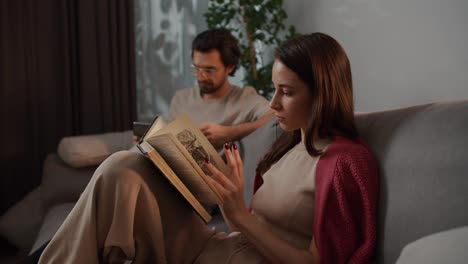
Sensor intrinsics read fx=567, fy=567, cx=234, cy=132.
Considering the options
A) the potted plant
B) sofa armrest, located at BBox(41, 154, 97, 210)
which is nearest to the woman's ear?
the potted plant

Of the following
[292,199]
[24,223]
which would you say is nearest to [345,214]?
[292,199]

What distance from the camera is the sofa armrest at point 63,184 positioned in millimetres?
2705

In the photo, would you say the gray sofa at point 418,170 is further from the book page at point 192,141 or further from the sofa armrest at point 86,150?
the sofa armrest at point 86,150

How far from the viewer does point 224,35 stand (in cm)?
258

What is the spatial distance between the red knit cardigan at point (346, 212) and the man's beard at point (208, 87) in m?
1.30

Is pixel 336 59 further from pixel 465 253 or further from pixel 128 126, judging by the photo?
pixel 128 126

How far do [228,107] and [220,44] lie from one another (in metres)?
0.28

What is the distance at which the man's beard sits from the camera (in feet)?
8.33

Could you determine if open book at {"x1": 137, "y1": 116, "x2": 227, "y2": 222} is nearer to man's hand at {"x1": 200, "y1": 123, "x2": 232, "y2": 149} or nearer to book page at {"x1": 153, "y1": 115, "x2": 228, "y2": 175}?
book page at {"x1": 153, "y1": 115, "x2": 228, "y2": 175}

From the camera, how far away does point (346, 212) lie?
127 cm

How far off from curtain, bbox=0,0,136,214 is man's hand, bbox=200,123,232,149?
1.26 m

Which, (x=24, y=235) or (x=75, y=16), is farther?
(x=75, y=16)

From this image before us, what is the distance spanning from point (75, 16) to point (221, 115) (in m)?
1.29

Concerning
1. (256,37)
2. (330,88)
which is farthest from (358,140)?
(256,37)
